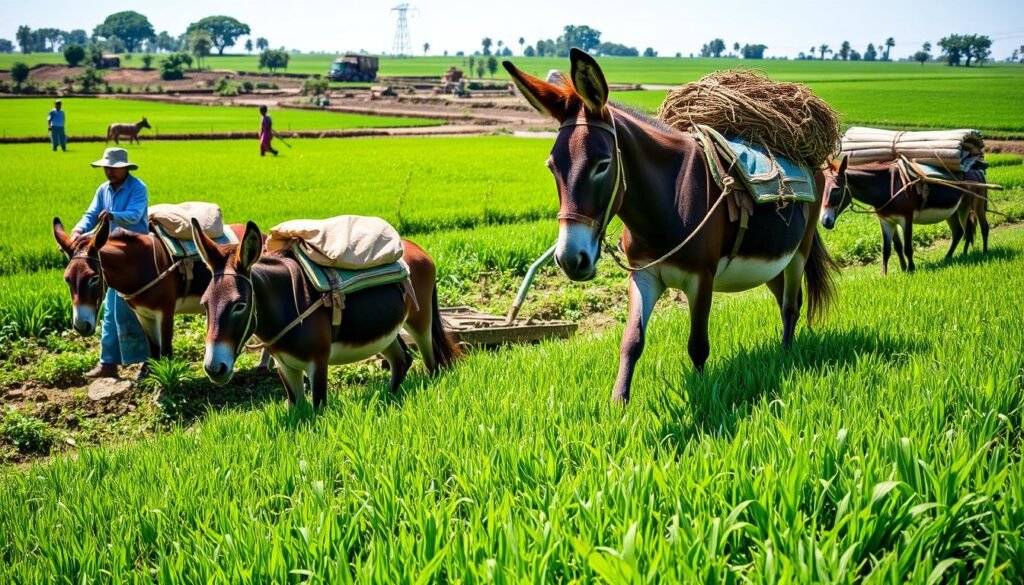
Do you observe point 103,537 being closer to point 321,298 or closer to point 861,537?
point 321,298

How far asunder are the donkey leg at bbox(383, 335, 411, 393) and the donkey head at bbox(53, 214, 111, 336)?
8.38 ft

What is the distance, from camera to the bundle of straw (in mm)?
6094

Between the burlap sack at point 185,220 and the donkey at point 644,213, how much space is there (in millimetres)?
3868

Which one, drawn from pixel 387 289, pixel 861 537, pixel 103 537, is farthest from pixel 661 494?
pixel 387 289

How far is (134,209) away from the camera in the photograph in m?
7.80

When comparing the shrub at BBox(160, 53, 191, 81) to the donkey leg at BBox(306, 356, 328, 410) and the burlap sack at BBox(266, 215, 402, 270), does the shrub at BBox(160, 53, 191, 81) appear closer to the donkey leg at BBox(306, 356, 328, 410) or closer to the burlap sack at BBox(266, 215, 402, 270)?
the burlap sack at BBox(266, 215, 402, 270)

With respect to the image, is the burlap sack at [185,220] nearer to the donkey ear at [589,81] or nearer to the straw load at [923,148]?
the donkey ear at [589,81]

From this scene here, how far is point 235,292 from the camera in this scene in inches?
197

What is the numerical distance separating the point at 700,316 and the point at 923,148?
7953 mm

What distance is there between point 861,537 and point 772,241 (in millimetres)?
3297

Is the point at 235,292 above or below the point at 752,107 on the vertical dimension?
below

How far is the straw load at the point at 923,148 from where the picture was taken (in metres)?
11.4

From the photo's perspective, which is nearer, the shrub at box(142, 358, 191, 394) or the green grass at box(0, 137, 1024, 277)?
the shrub at box(142, 358, 191, 394)

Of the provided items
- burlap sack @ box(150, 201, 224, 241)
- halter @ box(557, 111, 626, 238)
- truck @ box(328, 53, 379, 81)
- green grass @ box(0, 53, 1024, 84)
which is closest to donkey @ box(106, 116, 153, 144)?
burlap sack @ box(150, 201, 224, 241)
